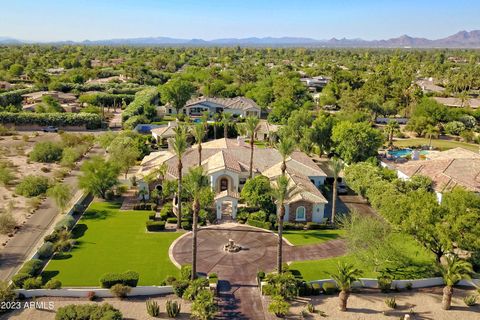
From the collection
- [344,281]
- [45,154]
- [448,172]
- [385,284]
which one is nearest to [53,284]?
[344,281]

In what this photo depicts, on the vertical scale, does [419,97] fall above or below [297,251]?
above

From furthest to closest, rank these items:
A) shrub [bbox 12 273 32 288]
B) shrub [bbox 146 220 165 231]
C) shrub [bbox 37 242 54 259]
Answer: shrub [bbox 146 220 165 231] < shrub [bbox 37 242 54 259] < shrub [bbox 12 273 32 288]

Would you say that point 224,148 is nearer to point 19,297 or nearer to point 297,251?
point 297,251

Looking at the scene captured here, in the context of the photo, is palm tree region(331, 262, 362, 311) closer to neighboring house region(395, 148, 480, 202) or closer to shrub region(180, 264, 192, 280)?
shrub region(180, 264, 192, 280)

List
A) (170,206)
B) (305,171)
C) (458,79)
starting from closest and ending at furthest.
Result: (170,206) → (305,171) → (458,79)

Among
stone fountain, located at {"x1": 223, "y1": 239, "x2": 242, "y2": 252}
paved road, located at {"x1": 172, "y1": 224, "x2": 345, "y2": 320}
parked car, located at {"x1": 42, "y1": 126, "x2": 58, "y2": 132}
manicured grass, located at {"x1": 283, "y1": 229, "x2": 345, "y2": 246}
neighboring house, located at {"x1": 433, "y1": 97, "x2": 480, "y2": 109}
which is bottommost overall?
manicured grass, located at {"x1": 283, "y1": 229, "x2": 345, "y2": 246}

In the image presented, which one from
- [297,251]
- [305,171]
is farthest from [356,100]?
[297,251]

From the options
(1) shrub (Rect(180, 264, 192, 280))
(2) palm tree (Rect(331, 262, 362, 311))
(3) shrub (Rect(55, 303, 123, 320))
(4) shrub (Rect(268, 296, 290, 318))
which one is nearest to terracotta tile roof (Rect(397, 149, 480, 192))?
(2) palm tree (Rect(331, 262, 362, 311))
